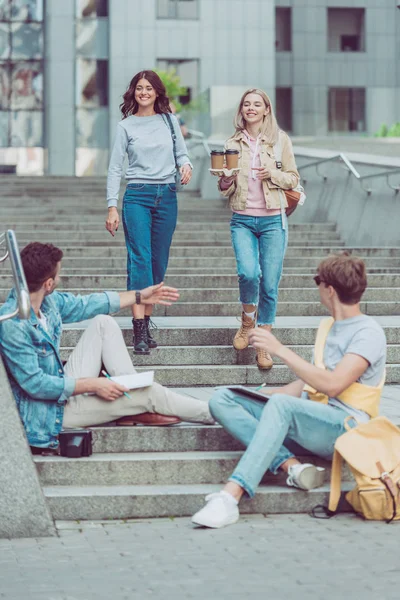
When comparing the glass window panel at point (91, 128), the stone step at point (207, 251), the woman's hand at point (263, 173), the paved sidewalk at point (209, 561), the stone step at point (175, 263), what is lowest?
the paved sidewalk at point (209, 561)

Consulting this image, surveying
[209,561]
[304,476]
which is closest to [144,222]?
[304,476]

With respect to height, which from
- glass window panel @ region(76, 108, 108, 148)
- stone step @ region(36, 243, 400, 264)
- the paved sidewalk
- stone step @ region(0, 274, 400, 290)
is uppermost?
glass window panel @ region(76, 108, 108, 148)

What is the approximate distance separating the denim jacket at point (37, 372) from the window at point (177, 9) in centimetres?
3607

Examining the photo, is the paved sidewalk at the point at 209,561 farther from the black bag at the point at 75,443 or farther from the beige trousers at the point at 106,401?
the beige trousers at the point at 106,401

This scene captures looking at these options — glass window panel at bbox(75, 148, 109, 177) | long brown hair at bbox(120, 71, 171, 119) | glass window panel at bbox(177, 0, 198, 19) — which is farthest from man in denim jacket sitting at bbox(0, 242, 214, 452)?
glass window panel at bbox(177, 0, 198, 19)

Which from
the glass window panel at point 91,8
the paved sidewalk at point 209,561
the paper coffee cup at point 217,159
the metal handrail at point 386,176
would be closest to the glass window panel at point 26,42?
the glass window panel at point 91,8

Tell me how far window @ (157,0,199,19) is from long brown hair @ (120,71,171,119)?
33.8m

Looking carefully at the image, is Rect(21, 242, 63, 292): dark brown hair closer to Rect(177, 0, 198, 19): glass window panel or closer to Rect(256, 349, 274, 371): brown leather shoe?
Rect(256, 349, 274, 371): brown leather shoe

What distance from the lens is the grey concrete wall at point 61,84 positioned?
4100cm

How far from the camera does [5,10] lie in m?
42.2

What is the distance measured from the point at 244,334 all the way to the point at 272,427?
2.24 m

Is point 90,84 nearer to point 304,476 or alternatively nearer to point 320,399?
point 320,399

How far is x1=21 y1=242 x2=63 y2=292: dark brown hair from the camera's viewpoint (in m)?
6.46

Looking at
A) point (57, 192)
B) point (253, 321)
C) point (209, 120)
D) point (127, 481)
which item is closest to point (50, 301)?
point (127, 481)
